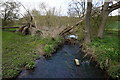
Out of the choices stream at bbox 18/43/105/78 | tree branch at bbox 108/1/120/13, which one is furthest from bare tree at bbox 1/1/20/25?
stream at bbox 18/43/105/78

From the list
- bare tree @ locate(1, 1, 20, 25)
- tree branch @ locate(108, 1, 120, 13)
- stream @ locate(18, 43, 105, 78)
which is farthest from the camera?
bare tree @ locate(1, 1, 20, 25)

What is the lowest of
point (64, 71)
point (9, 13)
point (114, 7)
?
point (64, 71)

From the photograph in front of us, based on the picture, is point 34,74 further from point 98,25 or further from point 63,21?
point 98,25

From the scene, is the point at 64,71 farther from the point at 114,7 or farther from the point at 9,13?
the point at 9,13

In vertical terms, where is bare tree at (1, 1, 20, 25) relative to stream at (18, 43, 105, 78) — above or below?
above

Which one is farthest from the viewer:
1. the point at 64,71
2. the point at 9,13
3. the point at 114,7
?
the point at 9,13

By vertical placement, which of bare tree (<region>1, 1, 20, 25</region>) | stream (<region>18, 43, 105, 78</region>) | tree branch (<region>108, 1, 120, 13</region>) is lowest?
stream (<region>18, 43, 105, 78</region>)

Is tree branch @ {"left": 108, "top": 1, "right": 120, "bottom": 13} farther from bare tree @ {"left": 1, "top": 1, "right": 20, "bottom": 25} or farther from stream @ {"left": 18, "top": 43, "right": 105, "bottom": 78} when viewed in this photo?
bare tree @ {"left": 1, "top": 1, "right": 20, "bottom": 25}

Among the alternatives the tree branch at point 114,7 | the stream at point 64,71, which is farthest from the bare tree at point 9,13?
the stream at point 64,71

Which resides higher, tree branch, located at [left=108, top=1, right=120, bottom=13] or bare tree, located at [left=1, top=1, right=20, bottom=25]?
bare tree, located at [left=1, top=1, right=20, bottom=25]

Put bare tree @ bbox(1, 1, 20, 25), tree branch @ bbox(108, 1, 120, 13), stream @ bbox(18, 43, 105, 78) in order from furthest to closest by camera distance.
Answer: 1. bare tree @ bbox(1, 1, 20, 25)
2. tree branch @ bbox(108, 1, 120, 13)
3. stream @ bbox(18, 43, 105, 78)

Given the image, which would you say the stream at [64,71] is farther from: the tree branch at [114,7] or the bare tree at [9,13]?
the bare tree at [9,13]

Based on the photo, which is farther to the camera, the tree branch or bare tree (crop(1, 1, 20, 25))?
bare tree (crop(1, 1, 20, 25))

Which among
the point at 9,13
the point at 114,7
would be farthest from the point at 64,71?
the point at 9,13
